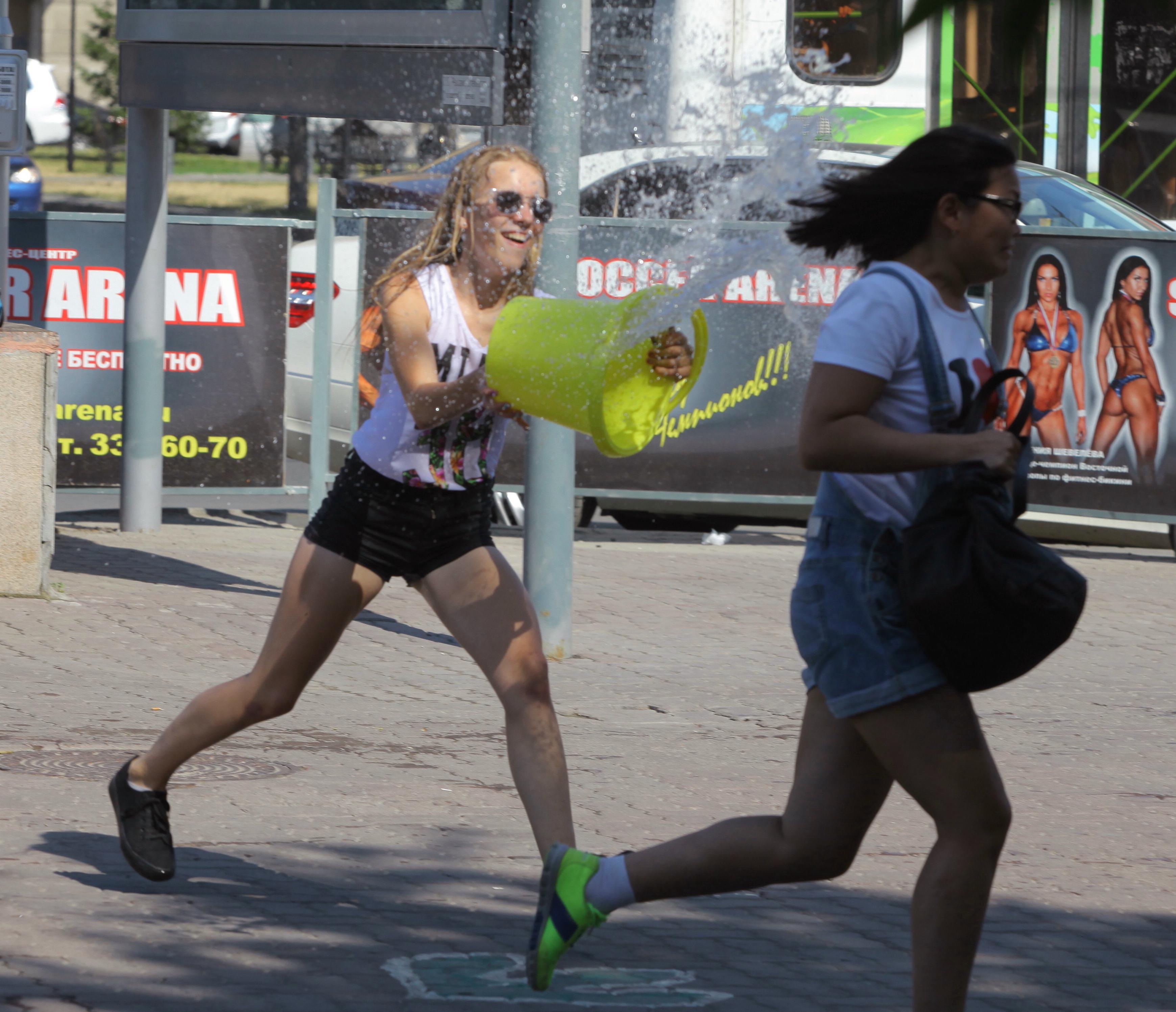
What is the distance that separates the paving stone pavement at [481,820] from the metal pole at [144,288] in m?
1.11

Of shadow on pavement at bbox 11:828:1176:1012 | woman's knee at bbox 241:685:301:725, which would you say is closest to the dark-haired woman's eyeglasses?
shadow on pavement at bbox 11:828:1176:1012

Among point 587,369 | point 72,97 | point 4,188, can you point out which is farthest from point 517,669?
point 72,97

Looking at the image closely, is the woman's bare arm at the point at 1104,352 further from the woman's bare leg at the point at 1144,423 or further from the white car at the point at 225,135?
the white car at the point at 225,135

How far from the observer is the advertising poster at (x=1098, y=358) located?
1017 cm

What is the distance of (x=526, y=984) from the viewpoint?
3754 millimetres

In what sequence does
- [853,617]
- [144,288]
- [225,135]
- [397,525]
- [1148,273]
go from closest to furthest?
[853,617] < [397,525] < [144,288] < [1148,273] < [225,135]

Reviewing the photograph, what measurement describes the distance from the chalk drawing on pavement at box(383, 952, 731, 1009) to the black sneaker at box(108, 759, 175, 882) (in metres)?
0.73

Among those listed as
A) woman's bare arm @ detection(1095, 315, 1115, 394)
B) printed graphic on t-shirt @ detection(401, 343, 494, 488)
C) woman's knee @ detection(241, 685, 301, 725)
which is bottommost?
woman's knee @ detection(241, 685, 301, 725)

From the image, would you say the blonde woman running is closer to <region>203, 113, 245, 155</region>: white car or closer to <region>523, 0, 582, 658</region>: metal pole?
<region>523, 0, 582, 658</region>: metal pole

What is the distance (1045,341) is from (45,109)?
25767mm

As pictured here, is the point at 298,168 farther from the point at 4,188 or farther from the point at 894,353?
the point at 894,353

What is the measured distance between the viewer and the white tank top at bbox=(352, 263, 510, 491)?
4.04m

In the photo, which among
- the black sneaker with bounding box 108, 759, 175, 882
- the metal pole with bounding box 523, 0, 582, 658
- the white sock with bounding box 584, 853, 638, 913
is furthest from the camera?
the metal pole with bounding box 523, 0, 582, 658

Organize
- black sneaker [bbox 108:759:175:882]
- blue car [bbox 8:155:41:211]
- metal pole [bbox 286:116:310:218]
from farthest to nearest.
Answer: metal pole [bbox 286:116:310:218] → blue car [bbox 8:155:41:211] → black sneaker [bbox 108:759:175:882]
